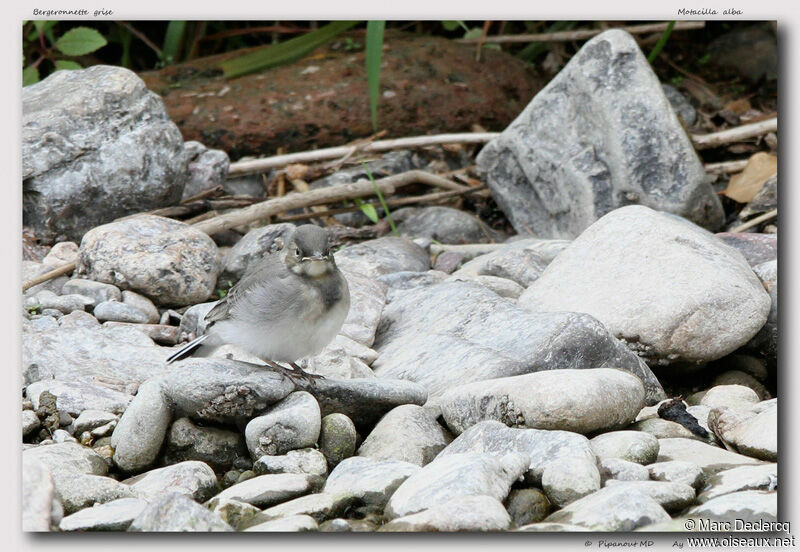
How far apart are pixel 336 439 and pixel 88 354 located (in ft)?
5.74

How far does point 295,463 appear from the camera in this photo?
15.3 ft

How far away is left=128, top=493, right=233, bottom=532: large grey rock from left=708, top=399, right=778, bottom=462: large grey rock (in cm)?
222

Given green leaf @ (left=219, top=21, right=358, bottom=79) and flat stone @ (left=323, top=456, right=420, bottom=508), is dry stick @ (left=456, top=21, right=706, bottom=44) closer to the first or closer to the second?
green leaf @ (left=219, top=21, right=358, bottom=79)

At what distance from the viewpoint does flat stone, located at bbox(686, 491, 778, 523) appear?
3766 millimetres

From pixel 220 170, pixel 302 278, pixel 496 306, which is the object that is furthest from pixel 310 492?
pixel 220 170

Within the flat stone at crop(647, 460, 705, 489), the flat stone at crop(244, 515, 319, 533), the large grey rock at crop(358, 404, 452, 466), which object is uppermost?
the flat stone at crop(647, 460, 705, 489)

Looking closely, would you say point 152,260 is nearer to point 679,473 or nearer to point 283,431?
point 283,431

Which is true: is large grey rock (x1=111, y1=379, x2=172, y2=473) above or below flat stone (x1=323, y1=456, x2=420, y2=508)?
below

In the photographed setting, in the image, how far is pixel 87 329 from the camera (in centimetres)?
602

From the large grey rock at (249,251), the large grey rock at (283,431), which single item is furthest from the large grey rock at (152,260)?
the large grey rock at (283,431)

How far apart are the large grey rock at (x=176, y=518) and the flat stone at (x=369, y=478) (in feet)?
2.15

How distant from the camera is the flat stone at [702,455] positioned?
14.3ft

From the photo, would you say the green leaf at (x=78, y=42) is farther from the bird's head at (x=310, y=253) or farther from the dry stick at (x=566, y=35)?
the bird's head at (x=310, y=253)

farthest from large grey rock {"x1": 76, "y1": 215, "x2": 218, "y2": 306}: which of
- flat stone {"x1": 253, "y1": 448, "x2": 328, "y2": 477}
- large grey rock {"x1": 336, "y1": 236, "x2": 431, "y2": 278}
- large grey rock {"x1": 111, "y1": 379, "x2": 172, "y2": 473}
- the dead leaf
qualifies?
the dead leaf
